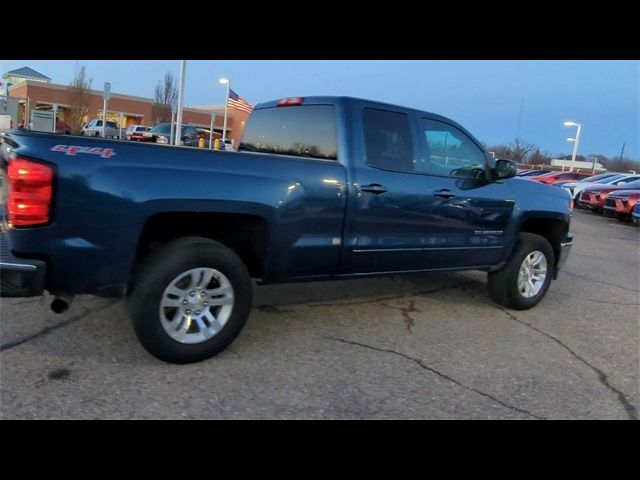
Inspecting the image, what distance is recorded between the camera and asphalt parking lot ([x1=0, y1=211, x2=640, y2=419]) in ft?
10.4

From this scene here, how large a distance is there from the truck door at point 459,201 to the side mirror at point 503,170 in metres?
0.11

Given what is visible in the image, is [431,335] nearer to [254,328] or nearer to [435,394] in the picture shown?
[435,394]

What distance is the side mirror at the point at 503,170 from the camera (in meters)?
5.10

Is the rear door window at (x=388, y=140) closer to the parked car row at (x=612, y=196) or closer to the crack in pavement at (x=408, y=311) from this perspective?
the crack in pavement at (x=408, y=311)

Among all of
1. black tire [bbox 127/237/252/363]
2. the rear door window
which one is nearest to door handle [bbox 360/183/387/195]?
the rear door window

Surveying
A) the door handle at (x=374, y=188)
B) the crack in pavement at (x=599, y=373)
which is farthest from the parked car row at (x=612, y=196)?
the door handle at (x=374, y=188)

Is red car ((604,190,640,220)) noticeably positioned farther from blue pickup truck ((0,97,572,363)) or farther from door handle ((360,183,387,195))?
door handle ((360,183,387,195))

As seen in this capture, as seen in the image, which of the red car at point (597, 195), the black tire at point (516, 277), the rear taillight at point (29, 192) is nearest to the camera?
the rear taillight at point (29, 192)

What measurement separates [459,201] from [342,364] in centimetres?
199

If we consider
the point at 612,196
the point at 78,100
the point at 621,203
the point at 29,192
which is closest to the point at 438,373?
the point at 29,192

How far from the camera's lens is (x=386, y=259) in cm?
451

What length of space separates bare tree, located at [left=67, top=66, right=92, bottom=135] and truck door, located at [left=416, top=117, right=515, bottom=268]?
3987cm

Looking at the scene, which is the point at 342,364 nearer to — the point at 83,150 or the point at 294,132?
the point at 294,132

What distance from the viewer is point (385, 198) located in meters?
4.34
